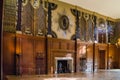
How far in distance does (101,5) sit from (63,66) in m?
4.56

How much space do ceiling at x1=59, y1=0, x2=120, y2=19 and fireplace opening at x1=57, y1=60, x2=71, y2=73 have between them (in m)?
3.69

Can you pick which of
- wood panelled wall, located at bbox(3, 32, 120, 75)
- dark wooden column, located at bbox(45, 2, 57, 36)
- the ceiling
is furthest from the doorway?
dark wooden column, located at bbox(45, 2, 57, 36)

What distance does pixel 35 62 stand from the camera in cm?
1149

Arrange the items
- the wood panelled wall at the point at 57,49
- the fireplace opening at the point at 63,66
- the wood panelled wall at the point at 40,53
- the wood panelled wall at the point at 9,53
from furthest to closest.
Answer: the fireplace opening at the point at 63,66, the wood panelled wall at the point at 57,49, the wood panelled wall at the point at 40,53, the wood panelled wall at the point at 9,53

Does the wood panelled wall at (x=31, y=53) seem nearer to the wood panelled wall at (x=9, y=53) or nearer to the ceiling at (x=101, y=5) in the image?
the wood panelled wall at (x=9, y=53)

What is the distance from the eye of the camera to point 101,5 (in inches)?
553

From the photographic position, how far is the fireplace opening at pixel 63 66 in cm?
1310

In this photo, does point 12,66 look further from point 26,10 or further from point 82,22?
point 82,22

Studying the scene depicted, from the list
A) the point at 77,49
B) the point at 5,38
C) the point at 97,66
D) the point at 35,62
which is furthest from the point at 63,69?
the point at 5,38

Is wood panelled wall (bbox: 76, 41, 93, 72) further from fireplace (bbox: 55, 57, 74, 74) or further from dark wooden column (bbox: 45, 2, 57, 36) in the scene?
dark wooden column (bbox: 45, 2, 57, 36)

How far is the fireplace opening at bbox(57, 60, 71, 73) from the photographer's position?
1310 centimetres

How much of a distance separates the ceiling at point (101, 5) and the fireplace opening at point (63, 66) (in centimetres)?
369

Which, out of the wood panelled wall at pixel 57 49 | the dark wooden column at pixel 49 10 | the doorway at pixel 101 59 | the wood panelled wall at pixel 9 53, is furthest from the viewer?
the doorway at pixel 101 59

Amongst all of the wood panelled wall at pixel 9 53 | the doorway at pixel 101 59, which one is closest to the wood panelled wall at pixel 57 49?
the wood panelled wall at pixel 9 53
